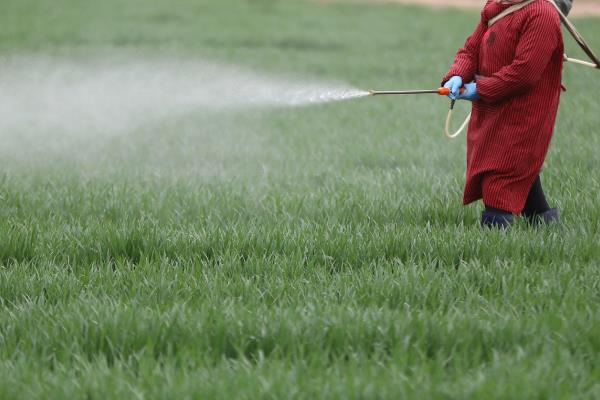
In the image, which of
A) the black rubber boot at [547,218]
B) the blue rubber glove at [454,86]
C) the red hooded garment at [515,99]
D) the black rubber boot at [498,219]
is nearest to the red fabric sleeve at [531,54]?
the red hooded garment at [515,99]

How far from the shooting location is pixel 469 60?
453cm

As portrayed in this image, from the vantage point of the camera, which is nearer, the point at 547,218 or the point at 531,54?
the point at 531,54

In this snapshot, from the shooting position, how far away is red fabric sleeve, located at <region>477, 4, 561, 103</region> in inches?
161

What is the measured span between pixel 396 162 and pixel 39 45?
31.4 ft

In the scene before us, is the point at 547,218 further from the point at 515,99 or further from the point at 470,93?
the point at 470,93

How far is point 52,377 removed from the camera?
2.73 meters

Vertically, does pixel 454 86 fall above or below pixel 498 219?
above

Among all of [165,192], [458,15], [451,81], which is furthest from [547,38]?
[458,15]

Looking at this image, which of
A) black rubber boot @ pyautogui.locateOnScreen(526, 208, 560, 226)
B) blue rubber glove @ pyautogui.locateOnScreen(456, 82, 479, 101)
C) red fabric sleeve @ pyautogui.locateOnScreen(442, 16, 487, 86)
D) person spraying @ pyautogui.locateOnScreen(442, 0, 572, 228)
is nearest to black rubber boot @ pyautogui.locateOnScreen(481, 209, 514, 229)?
person spraying @ pyautogui.locateOnScreen(442, 0, 572, 228)

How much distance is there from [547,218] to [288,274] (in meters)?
1.67

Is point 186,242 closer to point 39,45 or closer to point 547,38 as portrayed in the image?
point 547,38

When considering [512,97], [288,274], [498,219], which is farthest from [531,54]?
[288,274]

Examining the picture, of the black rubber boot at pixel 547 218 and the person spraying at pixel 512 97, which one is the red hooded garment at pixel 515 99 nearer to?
the person spraying at pixel 512 97

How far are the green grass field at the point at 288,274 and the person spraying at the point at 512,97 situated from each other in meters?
0.29
